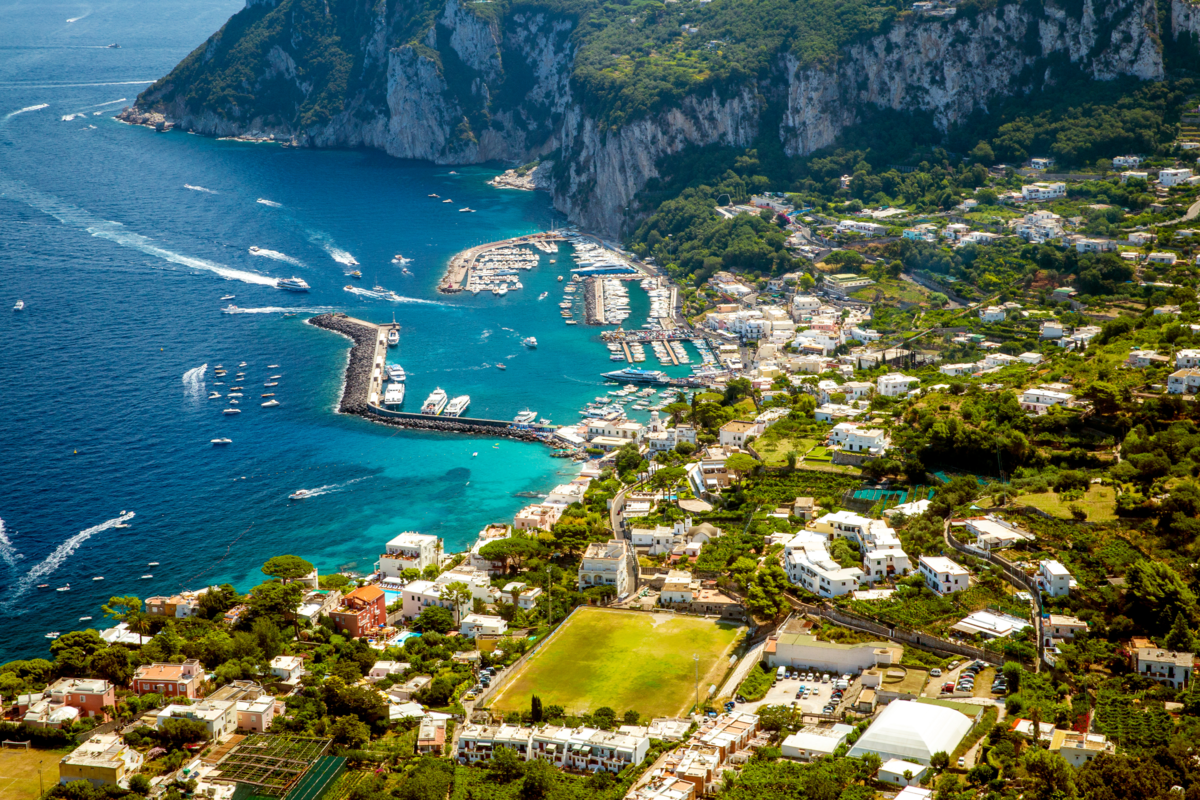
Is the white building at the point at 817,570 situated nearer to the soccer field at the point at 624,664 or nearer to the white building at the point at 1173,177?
the soccer field at the point at 624,664

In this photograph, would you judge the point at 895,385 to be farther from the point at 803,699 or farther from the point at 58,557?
the point at 58,557

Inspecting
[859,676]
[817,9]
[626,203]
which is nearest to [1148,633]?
[859,676]

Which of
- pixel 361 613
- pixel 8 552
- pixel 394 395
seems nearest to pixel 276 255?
pixel 394 395

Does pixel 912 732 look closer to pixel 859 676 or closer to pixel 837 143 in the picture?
pixel 859 676

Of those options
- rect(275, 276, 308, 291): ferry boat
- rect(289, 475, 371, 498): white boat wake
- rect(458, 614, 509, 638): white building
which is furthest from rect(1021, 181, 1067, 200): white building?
rect(458, 614, 509, 638): white building

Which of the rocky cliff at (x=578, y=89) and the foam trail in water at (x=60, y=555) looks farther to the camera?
the rocky cliff at (x=578, y=89)

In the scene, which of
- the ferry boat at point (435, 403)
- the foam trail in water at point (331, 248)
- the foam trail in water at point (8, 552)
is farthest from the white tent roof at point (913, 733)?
the foam trail in water at point (331, 248)

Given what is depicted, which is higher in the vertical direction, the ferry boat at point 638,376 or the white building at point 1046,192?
the white building at point 1046,192
